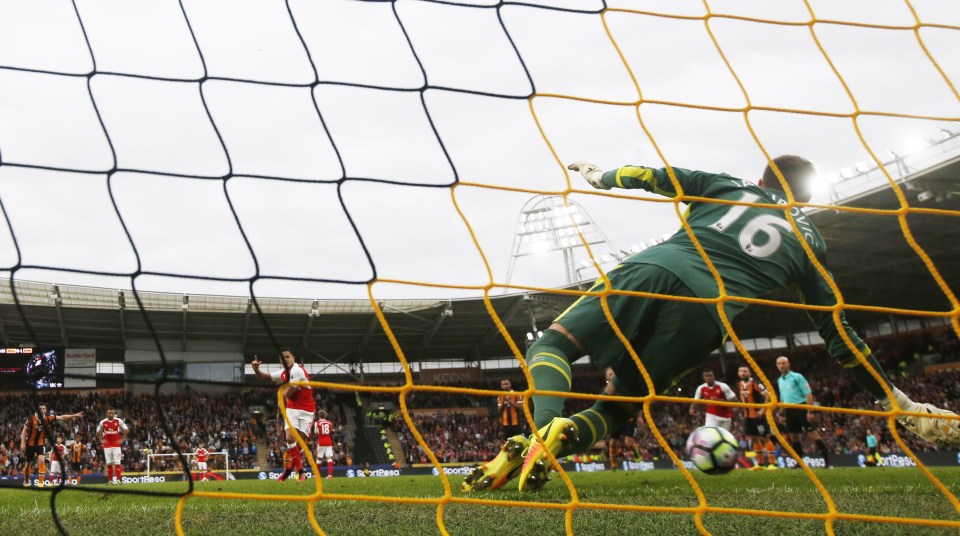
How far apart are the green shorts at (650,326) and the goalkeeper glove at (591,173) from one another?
0.38 metres

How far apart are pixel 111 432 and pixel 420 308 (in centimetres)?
1165

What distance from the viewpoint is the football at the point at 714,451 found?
130 inches

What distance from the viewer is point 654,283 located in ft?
10.4

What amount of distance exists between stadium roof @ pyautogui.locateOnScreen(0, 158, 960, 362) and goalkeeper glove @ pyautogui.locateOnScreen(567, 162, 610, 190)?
558 inches

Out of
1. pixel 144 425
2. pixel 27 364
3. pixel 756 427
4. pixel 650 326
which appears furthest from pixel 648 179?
pixel 144 425

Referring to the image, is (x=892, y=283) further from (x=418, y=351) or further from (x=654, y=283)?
(x=654, y=283)

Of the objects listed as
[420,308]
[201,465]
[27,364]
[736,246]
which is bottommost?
[201,465]

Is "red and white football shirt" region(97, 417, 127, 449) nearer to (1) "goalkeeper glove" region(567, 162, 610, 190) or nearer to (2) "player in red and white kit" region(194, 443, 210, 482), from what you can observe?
(2) "player in red and white kit" region(194, 443, 210, 482)

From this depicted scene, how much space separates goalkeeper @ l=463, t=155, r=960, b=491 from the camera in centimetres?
315

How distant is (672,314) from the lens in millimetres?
3180

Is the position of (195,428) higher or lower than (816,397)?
higher

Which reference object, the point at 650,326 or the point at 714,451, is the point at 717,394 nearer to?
the point at 714,451

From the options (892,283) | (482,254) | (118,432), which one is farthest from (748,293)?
(892,283)

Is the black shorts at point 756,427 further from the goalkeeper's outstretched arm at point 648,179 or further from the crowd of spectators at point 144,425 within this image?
the crowd of spectators at point 144,425
